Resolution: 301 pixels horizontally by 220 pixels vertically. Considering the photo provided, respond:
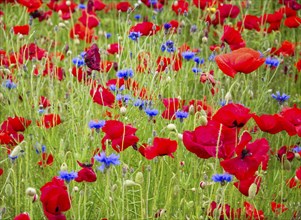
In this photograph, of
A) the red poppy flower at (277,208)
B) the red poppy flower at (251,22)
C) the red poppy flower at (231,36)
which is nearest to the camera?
the red poppy flower at (277,208)

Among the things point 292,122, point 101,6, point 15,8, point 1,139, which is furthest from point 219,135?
point 15,8

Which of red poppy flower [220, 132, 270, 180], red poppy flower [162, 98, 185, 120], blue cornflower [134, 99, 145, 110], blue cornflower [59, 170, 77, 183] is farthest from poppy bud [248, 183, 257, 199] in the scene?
blue cornflower [134, 99, 145, 110]

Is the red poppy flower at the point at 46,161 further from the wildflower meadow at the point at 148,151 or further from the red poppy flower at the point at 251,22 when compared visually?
the red poppy flower at the point at 251,22

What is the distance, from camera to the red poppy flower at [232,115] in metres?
1.76

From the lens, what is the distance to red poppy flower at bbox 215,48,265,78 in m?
2.01

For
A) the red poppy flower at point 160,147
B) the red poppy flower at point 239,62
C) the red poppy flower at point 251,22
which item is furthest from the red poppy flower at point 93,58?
the red poppy flower at point 251,22

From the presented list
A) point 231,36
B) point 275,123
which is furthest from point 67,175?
point 231,36

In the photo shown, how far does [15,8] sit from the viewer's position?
15.6 ft

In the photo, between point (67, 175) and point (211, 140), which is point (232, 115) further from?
point (67, 175)

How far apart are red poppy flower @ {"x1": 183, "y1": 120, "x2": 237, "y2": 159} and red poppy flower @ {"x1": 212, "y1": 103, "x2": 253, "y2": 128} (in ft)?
0.06

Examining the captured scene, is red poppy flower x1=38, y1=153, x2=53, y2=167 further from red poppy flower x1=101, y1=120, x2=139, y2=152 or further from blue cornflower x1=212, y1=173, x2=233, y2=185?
blue cornflower x1=212, y1=173, x2=233, y2=185

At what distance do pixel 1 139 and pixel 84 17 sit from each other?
1.60 meters

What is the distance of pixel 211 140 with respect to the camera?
1751 millimetres

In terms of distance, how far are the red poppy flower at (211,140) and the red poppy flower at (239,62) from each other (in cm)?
29
